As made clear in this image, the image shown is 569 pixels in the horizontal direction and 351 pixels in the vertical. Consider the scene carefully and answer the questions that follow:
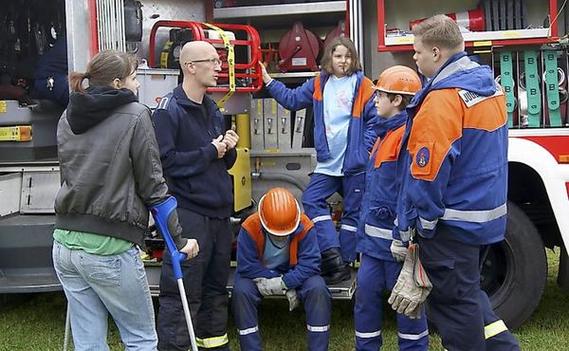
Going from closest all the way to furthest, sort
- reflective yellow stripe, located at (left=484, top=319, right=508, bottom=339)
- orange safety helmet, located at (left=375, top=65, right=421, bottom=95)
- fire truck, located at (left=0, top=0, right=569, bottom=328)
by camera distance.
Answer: reflective yellow stripe, located at (left=484, top=319, right=508, bottom=339) < orange safety helmet, located at (left=375, top=65, right=421, bottom=95) < fire truck, located at (left=0, top=0, right=569, bottom=328)

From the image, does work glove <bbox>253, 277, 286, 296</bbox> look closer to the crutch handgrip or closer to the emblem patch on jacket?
the crutch handgrip

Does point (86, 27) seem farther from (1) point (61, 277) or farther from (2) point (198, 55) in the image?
(1) point (61, 277)

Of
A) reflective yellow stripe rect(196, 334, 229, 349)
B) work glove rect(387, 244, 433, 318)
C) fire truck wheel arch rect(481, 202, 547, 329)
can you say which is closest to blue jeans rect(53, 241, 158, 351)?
reflective yellow stripe rect(196, 334, 229, 349)

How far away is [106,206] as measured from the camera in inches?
124

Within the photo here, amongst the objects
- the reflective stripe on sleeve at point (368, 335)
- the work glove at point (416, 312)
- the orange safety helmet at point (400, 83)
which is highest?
the orange safety helmet at point (400, 83)

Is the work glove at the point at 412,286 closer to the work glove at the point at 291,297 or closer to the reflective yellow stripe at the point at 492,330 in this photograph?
the reflective yellow stripe at the point at 492,330

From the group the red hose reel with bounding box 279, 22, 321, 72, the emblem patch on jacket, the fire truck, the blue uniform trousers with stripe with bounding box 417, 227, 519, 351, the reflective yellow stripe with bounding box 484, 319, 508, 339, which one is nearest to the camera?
the emblem patch on jacket

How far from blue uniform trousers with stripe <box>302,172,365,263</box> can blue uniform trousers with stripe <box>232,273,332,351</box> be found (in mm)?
509

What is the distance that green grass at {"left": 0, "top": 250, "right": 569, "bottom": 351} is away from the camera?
4.92 metres

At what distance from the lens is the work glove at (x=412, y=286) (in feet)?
11.7

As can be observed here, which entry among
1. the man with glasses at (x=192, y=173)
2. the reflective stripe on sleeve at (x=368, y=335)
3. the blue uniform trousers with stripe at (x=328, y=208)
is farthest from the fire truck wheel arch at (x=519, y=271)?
the man with glasses at (x=192, y=173)

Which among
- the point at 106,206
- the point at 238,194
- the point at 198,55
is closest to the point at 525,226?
the point at 238,194

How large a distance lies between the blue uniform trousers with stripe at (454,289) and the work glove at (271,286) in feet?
3.61

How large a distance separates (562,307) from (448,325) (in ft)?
8.44
